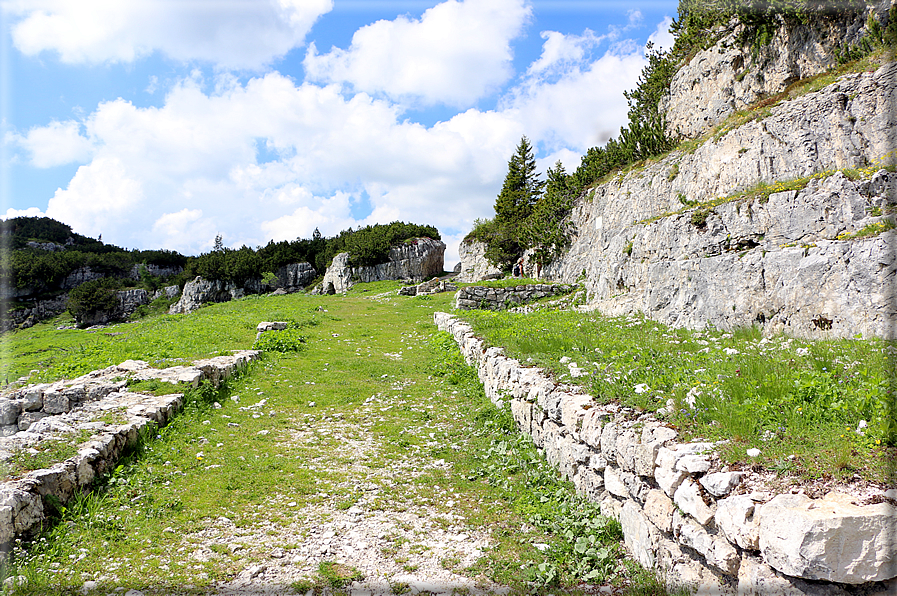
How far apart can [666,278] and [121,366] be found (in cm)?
1460

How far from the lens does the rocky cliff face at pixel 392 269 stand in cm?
5231

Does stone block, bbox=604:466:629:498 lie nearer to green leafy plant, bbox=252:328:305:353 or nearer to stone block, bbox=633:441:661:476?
stone block, bbox=633:441:661:476

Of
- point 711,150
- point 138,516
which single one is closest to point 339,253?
point 711,150

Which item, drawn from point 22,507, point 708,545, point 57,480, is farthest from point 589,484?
point 57,480

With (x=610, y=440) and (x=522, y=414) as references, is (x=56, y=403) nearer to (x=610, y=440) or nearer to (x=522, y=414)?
(x=522, y=414)

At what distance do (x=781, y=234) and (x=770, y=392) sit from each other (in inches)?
302

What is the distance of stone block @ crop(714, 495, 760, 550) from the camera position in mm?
3238

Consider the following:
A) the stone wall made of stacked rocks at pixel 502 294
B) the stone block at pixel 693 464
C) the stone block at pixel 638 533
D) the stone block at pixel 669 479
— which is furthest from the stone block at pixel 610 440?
the stone wall made of stacked rocks at pixel 502 294

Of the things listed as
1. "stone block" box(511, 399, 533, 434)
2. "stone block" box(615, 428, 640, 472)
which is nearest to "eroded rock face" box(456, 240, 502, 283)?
"stone block" box(511, 399, 533, 434)

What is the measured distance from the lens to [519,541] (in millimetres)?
5266

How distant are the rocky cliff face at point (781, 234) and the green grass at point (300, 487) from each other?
19.0 feet

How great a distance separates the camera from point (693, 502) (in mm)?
3818

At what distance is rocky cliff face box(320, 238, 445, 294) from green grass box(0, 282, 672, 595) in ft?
128

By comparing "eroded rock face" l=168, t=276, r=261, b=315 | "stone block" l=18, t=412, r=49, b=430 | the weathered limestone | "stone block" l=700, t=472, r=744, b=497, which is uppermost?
"eroded rock face" l=168, t=276, r=261, b=315
